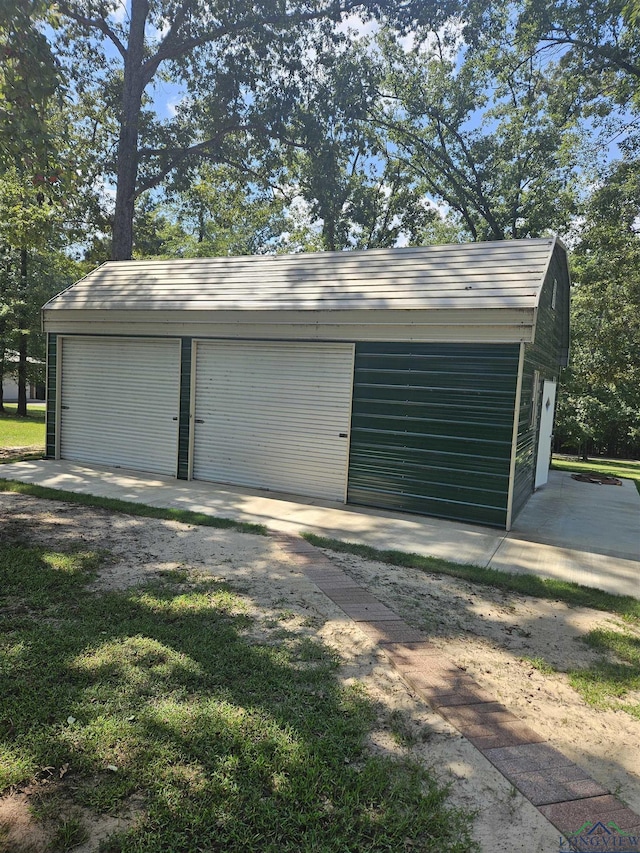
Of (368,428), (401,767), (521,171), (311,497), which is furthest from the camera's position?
(521,171)

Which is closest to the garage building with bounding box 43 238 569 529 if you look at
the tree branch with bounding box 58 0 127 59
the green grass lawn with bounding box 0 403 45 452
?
the green grass lawn with bounding box 0 403 45 452

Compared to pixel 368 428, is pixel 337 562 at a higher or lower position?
lower

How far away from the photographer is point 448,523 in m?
7.17

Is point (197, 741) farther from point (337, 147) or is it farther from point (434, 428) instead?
point (337, 147)

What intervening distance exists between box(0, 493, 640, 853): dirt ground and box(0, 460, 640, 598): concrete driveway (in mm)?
862

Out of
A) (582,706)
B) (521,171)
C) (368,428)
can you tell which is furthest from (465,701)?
(521,171)

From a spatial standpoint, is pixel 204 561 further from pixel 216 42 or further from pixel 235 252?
pixel 235 252

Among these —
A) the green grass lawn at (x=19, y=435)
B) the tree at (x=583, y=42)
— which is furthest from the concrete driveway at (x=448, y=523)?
the tree at (x=583, y=42)

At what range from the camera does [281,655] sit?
3365mm

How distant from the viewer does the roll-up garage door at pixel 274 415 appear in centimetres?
812

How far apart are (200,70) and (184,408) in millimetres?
13779

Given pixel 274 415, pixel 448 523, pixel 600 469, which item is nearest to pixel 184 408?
pixel 274 415

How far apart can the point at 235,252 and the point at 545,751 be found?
106 ft

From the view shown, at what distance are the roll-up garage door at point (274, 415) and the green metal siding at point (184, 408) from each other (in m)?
0.15
